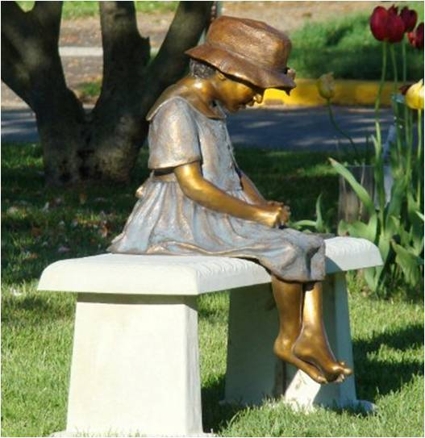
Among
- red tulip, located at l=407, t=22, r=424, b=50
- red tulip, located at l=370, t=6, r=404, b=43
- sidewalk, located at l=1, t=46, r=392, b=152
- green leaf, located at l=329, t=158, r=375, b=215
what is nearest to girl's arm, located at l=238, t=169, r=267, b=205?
green leaf, located at l=329, t=158, r=375, b=215

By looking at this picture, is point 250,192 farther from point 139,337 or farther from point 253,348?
point 139,337

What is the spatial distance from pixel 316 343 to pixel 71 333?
1901 mm

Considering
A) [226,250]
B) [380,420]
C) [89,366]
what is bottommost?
[380,420]

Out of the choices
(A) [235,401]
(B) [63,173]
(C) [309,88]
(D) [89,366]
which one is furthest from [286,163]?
(D) [89,366]

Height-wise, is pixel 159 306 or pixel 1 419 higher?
pixel 159 306

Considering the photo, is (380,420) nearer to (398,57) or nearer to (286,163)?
(286,163)

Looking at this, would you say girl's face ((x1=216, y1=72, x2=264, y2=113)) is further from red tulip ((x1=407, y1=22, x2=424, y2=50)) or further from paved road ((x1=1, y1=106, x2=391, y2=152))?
paved road ((x1=1, y1=106, x2=391, y2=152))

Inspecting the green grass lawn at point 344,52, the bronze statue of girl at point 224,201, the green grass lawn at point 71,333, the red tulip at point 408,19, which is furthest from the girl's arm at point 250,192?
the green grass lawn at point 344,52

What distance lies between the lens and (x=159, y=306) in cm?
447

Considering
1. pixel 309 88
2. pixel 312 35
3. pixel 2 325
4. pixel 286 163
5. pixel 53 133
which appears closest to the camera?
pixel 2 325

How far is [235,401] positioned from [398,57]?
1214 centimetres

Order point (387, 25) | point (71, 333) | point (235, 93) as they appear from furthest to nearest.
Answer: point (387, 25)
point (71, 333)
point (235, 93)

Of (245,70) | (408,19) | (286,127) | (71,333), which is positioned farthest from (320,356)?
(286,127)

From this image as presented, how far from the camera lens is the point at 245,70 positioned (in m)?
4.71
